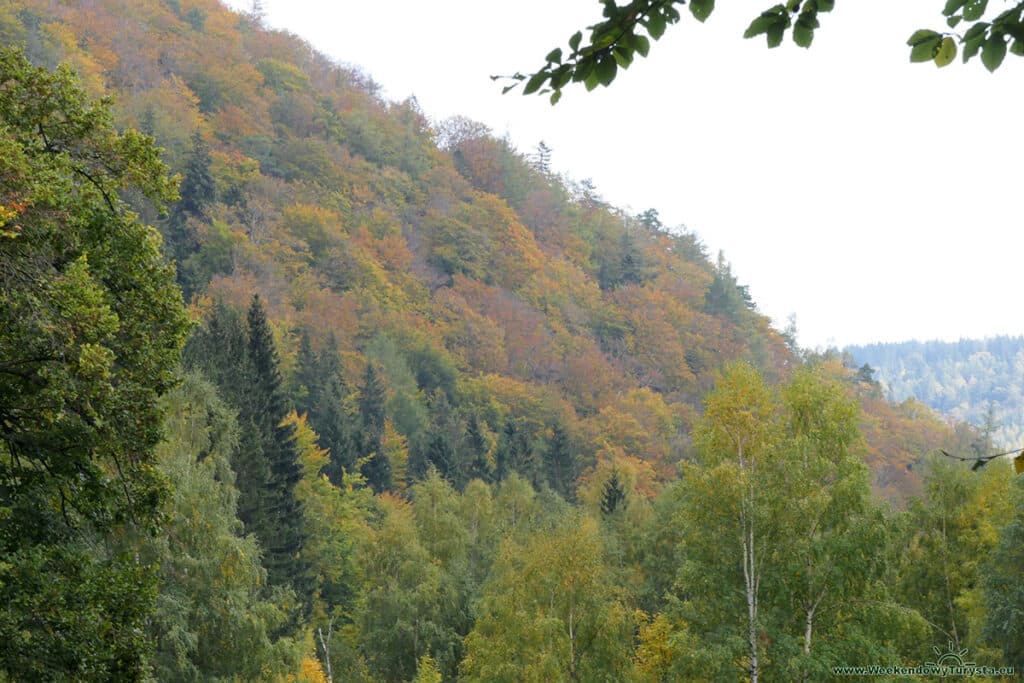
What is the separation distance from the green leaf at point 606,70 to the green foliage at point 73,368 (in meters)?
4.94

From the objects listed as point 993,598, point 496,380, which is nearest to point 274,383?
point 993,598

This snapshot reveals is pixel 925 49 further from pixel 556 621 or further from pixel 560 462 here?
pixel 560 462

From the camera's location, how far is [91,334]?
7.38m

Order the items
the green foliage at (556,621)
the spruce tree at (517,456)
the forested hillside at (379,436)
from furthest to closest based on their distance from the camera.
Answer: the spruce tree at (517,456) < the green foliage at (556,621) < the forested hillside at (379,436)

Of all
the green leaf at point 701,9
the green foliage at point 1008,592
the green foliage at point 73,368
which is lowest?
the green foliage at point 1008,592

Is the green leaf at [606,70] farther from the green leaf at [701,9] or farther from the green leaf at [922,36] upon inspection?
the green leaf at [922,36]

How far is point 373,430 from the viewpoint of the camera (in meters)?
55.8

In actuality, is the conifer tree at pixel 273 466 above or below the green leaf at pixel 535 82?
below

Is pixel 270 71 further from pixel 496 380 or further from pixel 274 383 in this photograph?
pixel 274 383

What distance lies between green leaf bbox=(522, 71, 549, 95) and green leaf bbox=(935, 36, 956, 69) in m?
1.23

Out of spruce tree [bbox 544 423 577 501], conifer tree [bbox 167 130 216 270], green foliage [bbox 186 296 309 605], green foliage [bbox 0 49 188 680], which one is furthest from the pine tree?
green foliage [bbox 0 49 188 680]

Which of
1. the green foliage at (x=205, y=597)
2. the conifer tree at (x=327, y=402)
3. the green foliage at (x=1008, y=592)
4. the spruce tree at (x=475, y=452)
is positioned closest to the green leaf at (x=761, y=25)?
the green foliage at (x=205, y=597)

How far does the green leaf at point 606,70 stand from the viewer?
9.21ft

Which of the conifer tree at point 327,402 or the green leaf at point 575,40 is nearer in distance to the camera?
the green leaf at point 575,40
